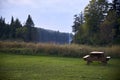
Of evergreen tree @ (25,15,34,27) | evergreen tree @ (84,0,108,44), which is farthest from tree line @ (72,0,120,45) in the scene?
evergreen tree @ (25,15,34,27)

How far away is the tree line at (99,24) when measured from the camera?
194 centimetres

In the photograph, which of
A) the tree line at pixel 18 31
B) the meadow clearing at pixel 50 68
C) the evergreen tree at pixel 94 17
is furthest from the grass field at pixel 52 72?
the evergreen tree at pixel 94 17

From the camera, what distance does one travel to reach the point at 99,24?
217 centimetres

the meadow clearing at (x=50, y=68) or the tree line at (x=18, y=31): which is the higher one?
the tree line at (x=18, y=31)

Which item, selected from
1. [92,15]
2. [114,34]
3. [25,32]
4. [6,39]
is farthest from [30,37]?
[114,34]

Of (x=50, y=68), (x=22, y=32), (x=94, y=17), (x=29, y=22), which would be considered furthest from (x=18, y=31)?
(x=50, y=68)

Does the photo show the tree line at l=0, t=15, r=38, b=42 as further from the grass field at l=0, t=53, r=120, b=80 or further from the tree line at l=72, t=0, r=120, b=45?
the tree line at l=72, t=0, r=120, b=45

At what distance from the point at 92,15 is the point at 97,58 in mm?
5899

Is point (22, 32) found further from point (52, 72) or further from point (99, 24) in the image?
point (52, 72)

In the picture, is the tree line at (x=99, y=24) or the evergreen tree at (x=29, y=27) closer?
the tree line at (x=99, y=24)

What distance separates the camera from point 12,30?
2240 mm

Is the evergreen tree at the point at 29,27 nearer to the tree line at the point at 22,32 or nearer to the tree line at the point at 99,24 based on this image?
the tree line at the point at 22,32

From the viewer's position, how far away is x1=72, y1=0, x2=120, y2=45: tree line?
1.94 m

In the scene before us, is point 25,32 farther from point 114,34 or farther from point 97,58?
point 97,58
